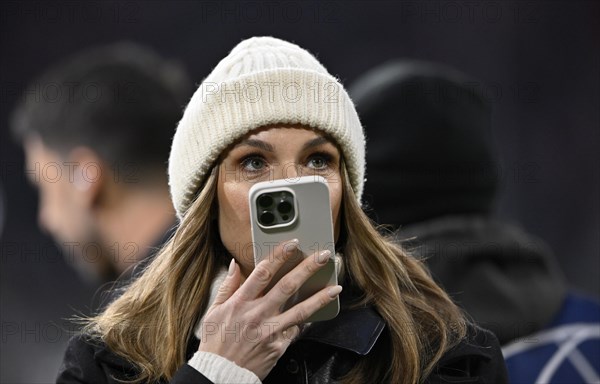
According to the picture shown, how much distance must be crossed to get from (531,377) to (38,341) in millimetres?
2769

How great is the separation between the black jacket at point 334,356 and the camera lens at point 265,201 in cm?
36

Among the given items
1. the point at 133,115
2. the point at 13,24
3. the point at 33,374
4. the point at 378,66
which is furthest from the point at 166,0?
the point at 33,374

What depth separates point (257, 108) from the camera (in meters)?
2.25

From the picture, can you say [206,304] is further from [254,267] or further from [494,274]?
[494,274]

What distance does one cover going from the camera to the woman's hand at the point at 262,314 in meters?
1.96

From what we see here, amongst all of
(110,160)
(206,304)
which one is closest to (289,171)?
(206,304)

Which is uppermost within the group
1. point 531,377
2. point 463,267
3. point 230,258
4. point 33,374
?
point 230,258

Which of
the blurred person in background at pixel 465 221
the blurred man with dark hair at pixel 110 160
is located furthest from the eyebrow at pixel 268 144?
the blurred man with dark hair at pixel 110 160

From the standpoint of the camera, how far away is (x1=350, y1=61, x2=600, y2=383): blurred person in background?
9.49 ft

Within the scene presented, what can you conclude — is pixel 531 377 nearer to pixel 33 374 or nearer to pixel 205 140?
pixel 205 140

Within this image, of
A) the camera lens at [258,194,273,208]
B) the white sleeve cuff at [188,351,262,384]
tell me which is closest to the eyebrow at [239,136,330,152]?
the camera lens at [258,194,273,208]

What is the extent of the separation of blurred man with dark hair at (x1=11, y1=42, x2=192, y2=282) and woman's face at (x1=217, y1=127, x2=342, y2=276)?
47.3 inches

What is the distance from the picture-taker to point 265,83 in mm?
2307

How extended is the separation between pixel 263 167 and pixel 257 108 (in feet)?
0.46
